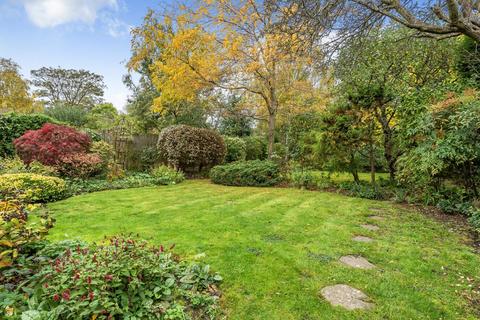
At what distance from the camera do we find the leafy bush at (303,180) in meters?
9.26

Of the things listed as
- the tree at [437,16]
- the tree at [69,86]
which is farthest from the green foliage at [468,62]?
the tree at [69,86]

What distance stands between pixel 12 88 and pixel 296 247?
2794 centimetres

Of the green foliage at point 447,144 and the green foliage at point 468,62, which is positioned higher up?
the green foliage at point 468,62

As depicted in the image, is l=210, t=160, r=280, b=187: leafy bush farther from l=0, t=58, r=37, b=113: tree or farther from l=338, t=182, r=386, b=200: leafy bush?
l=0, t=58, r=37, b=113: tree

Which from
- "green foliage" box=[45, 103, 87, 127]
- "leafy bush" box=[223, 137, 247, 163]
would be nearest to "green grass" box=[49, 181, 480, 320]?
"leafy bush" box=[223, 137, 247, 163]

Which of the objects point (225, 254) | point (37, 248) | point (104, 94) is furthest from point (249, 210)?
point (104, 94)

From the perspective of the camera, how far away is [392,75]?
7645 mm

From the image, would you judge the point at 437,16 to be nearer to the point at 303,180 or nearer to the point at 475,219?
the point at 475,219

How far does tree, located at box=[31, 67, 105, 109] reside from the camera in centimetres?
3206

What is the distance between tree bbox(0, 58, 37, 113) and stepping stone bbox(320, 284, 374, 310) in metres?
27.6

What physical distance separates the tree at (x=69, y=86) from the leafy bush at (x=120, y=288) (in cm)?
3392

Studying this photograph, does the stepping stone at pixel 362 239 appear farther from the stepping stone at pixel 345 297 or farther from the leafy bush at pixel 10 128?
the leafy bush at pixel 10 128

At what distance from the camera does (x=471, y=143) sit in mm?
5430

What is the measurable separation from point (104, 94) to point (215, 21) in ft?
101
